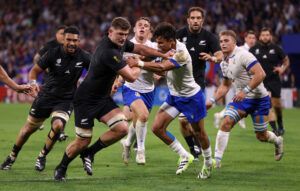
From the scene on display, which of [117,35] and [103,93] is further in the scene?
[103,93]

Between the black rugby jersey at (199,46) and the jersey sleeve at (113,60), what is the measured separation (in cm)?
391

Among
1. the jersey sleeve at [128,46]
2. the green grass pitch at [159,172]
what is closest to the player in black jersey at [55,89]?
the green grass pitch at [159,172]

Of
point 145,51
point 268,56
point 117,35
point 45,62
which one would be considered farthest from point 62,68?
point 268,56

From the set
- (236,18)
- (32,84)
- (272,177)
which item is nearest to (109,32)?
(32,84)

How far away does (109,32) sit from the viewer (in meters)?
9.66

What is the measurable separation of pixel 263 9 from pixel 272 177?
870 inches

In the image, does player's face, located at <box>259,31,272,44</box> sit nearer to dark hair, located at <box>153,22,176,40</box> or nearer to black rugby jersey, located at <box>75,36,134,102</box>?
dark hair, located at <box>153,22,176,40</box>

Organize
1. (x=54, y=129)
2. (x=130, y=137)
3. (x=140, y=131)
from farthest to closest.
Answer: (x=130, y=137) < (x=140, y=131) < (x=54, y=129)

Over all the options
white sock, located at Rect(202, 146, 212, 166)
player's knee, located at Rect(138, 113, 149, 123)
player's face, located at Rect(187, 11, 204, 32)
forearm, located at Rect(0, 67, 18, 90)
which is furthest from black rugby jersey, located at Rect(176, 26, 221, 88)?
forearm, located at Rect(0, 67, 18, 90)

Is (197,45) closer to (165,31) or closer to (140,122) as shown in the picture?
(140,122)

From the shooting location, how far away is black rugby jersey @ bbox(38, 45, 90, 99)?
1112 centimetres

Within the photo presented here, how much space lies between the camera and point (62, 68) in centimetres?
1115

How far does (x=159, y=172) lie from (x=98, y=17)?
24526 mm

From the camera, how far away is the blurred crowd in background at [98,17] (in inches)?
1224
